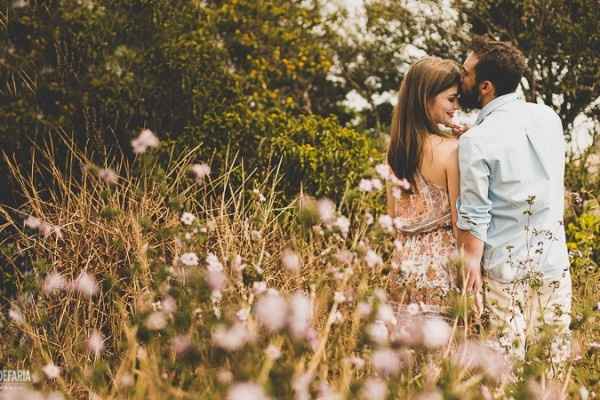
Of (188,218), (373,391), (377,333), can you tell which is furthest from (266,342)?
(188,218)

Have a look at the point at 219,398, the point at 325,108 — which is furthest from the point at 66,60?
the point at 325,108

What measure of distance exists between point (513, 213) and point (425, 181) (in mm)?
411

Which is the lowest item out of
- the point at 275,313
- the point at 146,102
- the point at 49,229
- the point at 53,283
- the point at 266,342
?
the point at 53,283

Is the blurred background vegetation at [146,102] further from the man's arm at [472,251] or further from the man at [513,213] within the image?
the man's arm at [472,251]

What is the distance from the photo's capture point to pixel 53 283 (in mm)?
3328

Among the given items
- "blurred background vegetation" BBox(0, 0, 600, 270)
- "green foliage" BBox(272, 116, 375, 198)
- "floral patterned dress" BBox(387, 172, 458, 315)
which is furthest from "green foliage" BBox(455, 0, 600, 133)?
"floral patterned dress" BBox(387, 172, 458, 315)

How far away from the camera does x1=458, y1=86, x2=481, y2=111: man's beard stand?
311 centimetres

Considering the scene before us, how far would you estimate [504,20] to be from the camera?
9148 mm

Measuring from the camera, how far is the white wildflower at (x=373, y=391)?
179cm

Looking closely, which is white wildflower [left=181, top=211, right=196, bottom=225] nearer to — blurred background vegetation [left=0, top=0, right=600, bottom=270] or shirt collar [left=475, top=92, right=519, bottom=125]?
shirt collar [left=475, top=92, right=519, bottom=125]

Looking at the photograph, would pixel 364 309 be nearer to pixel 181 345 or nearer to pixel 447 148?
pixel 181 345

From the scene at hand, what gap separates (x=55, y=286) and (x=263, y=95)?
618 cm

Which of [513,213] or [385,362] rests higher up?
[513,213]

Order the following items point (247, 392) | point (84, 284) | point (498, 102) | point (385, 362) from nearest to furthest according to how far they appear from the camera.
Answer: point (247, 392)
point (385, 362)
point (498, 102)
point (84, 284)
